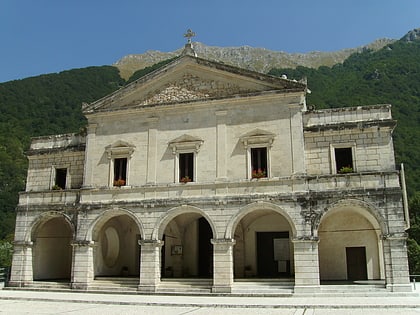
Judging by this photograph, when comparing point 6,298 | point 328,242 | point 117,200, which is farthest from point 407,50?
point 6,298

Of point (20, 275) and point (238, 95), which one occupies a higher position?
point (238, 95)

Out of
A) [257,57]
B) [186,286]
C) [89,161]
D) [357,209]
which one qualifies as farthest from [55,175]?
[257,57]

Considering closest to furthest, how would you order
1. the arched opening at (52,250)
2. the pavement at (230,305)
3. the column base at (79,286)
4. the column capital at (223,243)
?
the pavement at (230,305) < the column capital at (223,243) < the column base at (79,286) < the arched opening at (52,250)

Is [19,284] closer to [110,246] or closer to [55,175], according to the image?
[110,246]

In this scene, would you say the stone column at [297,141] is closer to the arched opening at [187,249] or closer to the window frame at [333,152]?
the window frame at [333,152]

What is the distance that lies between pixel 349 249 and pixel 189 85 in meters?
11.9

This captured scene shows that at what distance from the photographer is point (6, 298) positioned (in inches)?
744

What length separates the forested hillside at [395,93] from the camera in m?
47.7

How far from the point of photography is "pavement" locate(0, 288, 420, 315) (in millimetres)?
14211

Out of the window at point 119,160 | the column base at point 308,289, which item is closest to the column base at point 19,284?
the window at point 119,160

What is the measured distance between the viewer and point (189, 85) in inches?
917

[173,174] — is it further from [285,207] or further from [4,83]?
[4,83]

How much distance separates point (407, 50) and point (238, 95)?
6798cm

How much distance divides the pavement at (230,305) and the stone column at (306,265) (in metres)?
0.53
